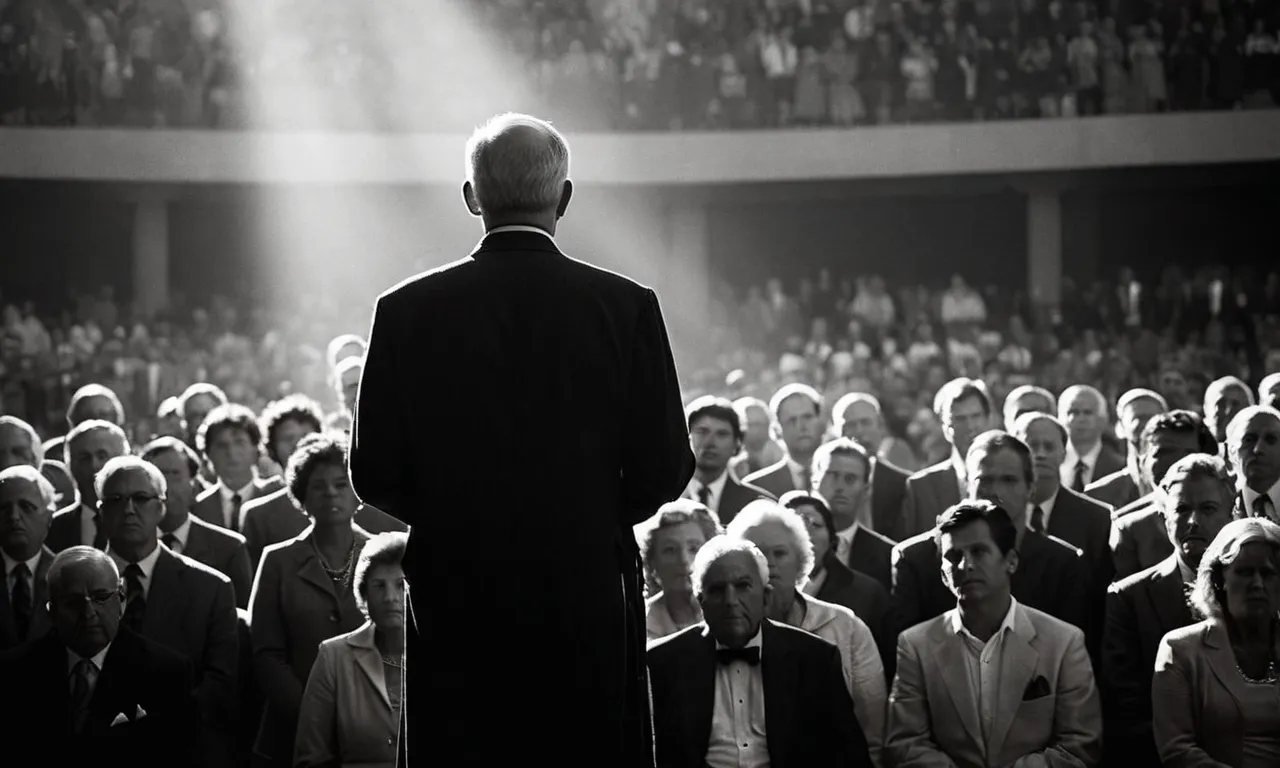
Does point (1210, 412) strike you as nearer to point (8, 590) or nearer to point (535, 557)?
point (8, 590)

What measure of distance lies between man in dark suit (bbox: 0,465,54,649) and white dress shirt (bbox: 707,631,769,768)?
8.80ft

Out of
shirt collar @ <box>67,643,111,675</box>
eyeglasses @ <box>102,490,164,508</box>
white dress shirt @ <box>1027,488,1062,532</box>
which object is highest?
eyeglasses @ <box>102,490,164,508</box>

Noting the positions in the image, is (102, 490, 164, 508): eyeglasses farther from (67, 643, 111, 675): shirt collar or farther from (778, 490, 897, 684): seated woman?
(778, 490, 897, 684): seated woman

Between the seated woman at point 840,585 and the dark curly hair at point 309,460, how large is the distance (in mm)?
1687

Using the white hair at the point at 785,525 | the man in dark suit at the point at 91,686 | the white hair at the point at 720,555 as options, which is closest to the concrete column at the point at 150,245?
the man in dark suit at the point at 91,686

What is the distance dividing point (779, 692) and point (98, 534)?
331cm

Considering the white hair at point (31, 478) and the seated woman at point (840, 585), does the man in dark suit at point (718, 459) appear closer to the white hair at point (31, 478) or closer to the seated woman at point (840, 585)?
the seated woman at point (840, 585)

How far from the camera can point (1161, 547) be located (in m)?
6.78

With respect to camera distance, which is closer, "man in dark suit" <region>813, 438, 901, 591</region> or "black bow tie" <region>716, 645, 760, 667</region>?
"black bow tie" <region>716, 645, 760, 667</region>

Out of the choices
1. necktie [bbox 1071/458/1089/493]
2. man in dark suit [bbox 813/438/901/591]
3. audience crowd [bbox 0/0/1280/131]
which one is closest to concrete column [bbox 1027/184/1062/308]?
audience crowd [bbox 0/0/1280/131]

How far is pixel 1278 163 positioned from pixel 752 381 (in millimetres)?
7608

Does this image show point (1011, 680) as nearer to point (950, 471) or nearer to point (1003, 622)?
point (1003, 622)

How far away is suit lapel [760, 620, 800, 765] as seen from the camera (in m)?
5.25

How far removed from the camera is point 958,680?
5.55 meters
